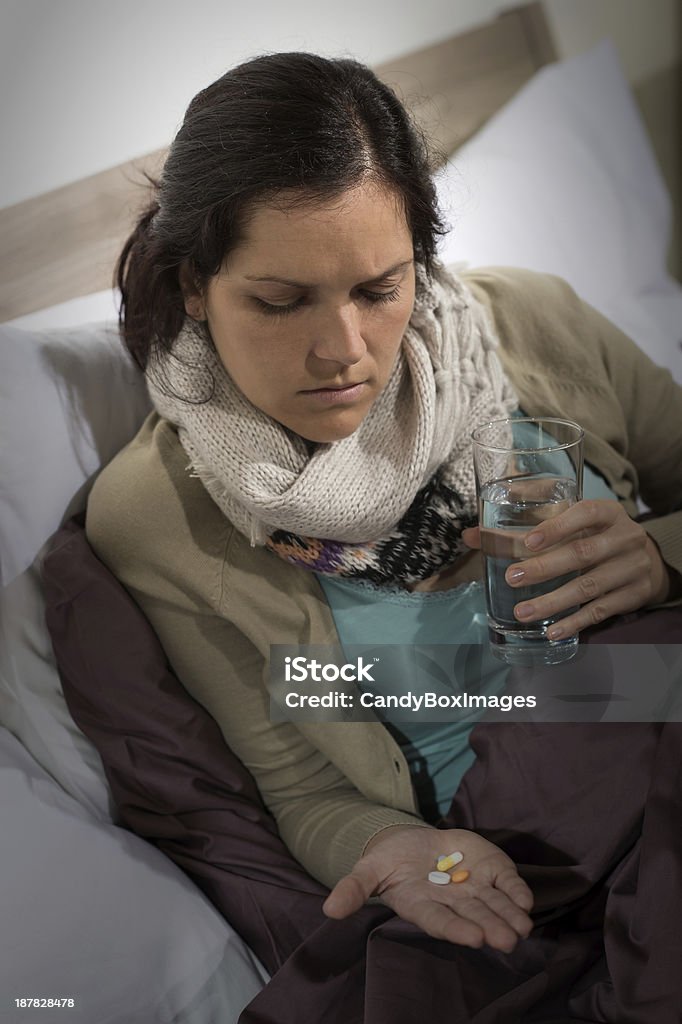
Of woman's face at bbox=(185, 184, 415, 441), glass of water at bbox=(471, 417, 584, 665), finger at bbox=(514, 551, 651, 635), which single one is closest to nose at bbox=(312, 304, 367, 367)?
woman's face at bbox=(185, 184, 415, 441)

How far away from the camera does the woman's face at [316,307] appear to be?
65cm

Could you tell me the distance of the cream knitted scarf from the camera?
2.48 feet

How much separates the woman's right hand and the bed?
12 cm

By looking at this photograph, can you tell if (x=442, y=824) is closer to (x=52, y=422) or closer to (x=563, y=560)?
(x=563, y=560)

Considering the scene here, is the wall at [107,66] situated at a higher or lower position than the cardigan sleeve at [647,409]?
higher

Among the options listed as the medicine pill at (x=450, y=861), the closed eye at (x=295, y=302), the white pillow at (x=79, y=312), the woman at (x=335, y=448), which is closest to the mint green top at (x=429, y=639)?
the woman at (x=335, y=448)

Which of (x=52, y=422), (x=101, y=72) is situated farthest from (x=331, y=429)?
(x=101, y=72)

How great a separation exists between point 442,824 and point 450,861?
0.06m

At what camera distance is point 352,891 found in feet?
2.30

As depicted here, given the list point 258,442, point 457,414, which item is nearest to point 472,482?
point 457,414

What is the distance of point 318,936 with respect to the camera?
0.70m

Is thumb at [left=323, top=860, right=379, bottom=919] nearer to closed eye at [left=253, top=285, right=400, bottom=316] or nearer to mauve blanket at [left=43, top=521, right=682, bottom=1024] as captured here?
mauve blanket at [left=43, top=521, right=682, bottom=1024]

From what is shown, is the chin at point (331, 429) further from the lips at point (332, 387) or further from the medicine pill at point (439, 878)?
the medicine pill at point (439, 878)

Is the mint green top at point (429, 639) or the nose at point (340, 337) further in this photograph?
the mint green top at point (429, 639)
